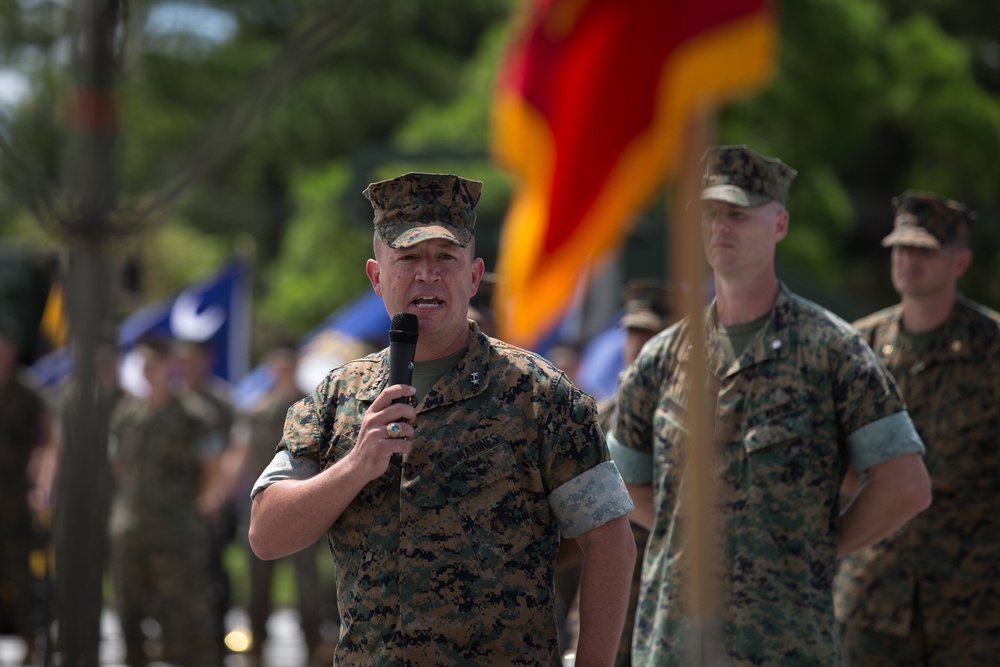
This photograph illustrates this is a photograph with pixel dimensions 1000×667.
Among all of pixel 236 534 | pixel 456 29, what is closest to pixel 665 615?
pixel 236 534

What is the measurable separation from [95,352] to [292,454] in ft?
1.94

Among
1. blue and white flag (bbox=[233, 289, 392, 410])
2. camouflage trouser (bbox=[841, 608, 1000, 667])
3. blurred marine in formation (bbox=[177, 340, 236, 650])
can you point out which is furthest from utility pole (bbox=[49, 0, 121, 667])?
blue and white flag (bbox=[233, 289, 392, 410])

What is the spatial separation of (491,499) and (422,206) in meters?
0.76

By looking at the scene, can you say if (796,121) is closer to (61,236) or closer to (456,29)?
(456,29)

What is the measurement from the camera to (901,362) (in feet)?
20.6

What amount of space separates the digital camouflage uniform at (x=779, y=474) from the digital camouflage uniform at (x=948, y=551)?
1.21m

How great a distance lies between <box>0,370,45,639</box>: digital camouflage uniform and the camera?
42.8ft

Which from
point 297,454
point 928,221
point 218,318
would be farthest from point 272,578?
point 297,454

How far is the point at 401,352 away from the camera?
3.83m

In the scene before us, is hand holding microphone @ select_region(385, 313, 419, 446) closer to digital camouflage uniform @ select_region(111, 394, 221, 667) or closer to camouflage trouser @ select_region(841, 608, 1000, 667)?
camouflage trouser @ select_region(841, 608, 1000, 667)

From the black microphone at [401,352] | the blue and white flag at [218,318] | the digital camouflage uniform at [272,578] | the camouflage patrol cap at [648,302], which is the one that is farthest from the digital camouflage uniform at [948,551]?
the blue and white flag at [218,318]

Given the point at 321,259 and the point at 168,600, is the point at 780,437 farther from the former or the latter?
the point at 321,259

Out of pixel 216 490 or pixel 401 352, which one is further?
pixel 216 490

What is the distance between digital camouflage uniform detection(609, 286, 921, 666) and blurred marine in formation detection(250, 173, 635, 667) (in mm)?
973
